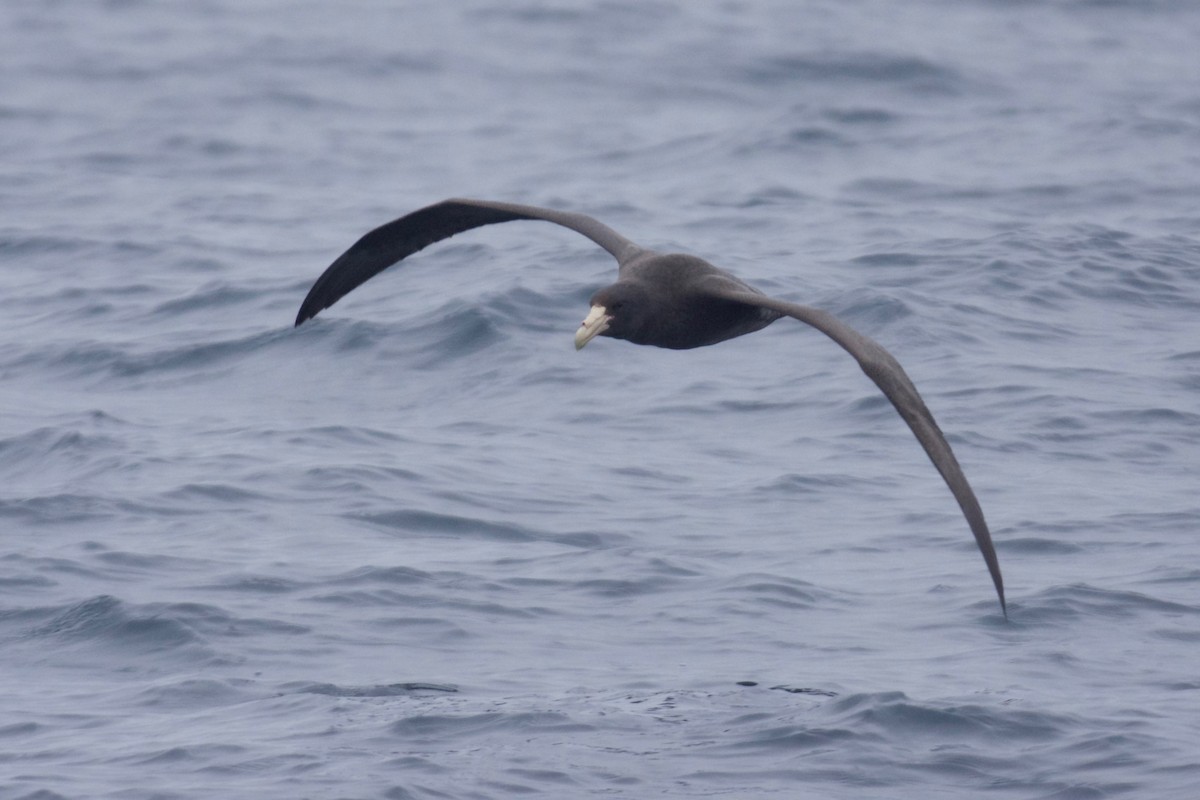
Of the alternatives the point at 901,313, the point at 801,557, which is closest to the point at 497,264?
the point at 901,313

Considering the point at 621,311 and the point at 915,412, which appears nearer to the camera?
the point at 915,412

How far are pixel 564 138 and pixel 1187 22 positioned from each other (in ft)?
41.6

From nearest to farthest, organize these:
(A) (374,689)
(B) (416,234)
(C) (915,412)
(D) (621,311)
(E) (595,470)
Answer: (C) (915,412) → (A) (374,689) → (D) (621,311) → (B) (416,234) → (E) (595,470)

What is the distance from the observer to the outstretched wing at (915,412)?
7.77 m

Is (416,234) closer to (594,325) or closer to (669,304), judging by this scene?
(669,304)

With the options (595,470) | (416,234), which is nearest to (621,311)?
(416,234)

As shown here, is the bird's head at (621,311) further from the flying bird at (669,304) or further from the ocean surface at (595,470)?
the ocean surface at (595,470)

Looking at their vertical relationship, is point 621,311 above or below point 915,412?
above

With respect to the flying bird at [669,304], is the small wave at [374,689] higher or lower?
lower

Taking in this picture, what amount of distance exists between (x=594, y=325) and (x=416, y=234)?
2.53m

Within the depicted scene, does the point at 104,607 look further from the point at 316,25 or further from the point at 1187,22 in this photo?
the point at 1187,22

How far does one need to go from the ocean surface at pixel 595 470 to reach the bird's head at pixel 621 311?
1597 millimetres

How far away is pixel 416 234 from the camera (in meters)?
11.4

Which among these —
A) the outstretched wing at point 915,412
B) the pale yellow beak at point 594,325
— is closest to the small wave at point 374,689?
the pale yellow beak at point 594,325
